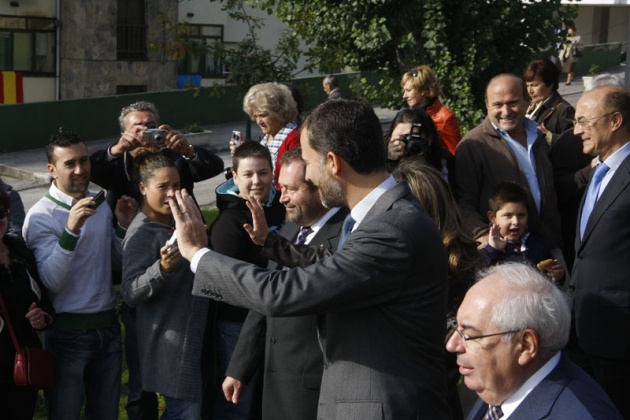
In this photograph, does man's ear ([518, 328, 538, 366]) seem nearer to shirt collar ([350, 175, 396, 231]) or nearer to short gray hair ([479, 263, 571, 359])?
short gray hair ([479, 263, 571, 359])

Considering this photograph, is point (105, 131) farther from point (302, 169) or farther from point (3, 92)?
point (302, 169)

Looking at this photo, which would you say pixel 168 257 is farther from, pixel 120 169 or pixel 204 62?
pixel 204 62

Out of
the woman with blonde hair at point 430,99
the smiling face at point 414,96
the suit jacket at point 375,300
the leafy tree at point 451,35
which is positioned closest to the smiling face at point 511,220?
the woman with blonde hair at point 430,99

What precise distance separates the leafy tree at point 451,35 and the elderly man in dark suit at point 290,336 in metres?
5.81

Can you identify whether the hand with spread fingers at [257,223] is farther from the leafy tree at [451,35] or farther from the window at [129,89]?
the window at [129,89]

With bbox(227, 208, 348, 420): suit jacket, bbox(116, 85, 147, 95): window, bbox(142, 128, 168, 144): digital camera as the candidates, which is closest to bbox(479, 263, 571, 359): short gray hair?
bbox(227, 208, 348, 420): suit jacket

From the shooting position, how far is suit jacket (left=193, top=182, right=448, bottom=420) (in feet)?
10.6

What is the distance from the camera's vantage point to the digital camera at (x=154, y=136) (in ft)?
19.1

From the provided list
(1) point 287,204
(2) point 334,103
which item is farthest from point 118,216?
(2) point 334,103

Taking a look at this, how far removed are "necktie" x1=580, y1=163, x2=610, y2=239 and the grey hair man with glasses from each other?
8.47 ft

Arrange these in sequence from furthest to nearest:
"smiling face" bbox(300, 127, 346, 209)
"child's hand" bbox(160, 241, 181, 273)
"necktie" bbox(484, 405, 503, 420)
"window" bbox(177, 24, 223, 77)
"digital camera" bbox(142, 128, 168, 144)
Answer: "window" bbox(177, 24, 223, 77) → "digital camera" bbox(142, 128, 168, 144) → "child's hand" bbox(160, 241, 181, 273) → "smiling face" bbox(300, 127, 346, 209) → "necktie" bbox(484, 405, 503, 420)

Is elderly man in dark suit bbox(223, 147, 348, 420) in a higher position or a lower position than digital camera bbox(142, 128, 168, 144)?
lower

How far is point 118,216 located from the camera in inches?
224

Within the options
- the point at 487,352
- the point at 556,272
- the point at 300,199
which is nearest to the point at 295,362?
the point at 300,199
